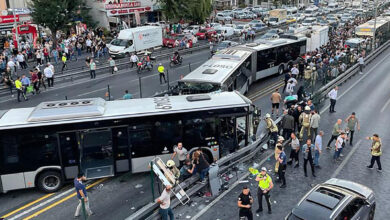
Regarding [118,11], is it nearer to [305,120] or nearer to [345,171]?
[305,120]

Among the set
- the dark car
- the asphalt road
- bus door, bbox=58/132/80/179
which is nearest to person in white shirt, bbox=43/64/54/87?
the asphalt road

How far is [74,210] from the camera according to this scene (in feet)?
43.3

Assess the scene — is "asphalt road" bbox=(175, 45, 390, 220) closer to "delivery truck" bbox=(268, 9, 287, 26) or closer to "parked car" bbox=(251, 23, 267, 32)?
"parked car" bbox=(251, 23, 267, 32)

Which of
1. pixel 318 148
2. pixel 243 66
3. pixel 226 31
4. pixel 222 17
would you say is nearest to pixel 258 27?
pixel 226 31

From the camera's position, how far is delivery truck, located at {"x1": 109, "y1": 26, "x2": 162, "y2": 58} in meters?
39.8

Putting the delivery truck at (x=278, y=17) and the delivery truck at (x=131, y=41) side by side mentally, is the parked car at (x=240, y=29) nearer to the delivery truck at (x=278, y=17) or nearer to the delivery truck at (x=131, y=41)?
the delivery truck at (x=278, y=17)

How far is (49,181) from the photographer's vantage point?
14.5m

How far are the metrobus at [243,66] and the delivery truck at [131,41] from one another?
14.7 m

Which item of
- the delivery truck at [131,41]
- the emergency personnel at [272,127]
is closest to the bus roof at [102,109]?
the emergency personnel at [272,127]

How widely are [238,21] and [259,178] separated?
6216cm

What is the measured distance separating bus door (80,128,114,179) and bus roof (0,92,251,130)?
34.1 inches

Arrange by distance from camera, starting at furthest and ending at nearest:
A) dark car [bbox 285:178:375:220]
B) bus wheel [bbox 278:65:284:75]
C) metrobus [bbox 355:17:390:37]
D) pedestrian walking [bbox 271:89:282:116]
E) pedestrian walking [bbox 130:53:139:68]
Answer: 1. metrobus [bbox 355:17:390:37]
2. pedestrian walking [bbox 130:53:139:68]
3. bus wheel [bbox 278:65:284:75]
4. pedestrian walking [bbox 271:89:282:116]
5. dark car [bbox 285:178:375:220]

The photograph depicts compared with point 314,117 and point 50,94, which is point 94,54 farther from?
point 314,117

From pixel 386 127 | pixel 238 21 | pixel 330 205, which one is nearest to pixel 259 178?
pixel 330 205
